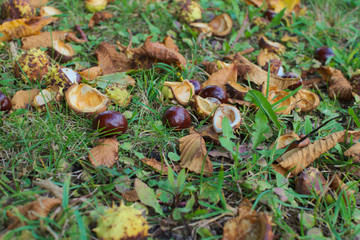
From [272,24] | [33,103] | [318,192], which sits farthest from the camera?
[272,24]

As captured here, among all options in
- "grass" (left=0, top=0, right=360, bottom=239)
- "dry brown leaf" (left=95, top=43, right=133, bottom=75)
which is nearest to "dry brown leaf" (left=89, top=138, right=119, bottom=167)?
"grass" (left=0, top=0, right=360, bottom=239)

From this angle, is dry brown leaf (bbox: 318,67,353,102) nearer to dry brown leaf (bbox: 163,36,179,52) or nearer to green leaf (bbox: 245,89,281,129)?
green leaf (bbox: 245,89,281,129)

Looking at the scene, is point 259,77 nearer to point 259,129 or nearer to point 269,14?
point 259,129

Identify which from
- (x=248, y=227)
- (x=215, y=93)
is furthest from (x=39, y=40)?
(x=248, y=227)

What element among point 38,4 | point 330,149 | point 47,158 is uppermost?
point 38,4

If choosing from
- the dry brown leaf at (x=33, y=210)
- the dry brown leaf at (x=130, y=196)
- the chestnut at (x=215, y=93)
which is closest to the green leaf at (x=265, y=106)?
the chestnut at (x=215, y=93)

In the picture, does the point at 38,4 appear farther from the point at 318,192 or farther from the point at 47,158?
the point at 318,192

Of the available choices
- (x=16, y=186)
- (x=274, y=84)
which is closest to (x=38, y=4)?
(x=16, y=186)
